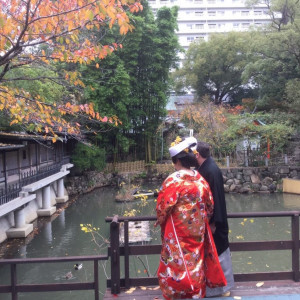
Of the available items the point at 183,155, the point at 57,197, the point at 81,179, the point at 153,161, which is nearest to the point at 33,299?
the point at 183,155

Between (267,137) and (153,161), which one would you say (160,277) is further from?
(153,161)

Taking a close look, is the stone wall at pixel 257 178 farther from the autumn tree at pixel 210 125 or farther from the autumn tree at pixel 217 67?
the autumn tree at pixel 217 67

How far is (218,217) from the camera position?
8.46 feet

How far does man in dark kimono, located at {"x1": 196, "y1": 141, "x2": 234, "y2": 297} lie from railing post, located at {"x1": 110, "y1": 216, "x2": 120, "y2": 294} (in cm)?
83

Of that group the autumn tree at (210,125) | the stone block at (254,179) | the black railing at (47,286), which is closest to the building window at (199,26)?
the autumn tree at (210,125)

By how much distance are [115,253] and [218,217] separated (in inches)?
39.3

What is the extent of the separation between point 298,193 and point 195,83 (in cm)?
1432

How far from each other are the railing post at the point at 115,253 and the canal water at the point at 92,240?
223 cm

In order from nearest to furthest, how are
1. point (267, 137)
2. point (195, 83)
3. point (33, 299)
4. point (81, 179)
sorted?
1. point (33, 299)
2. point (267, 137)
3. point (81, 179)
4. point (195, 83)

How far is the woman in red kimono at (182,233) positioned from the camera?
90.9 inches

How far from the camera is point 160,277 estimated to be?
240 centimetres

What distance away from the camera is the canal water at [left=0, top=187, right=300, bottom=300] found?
790cm

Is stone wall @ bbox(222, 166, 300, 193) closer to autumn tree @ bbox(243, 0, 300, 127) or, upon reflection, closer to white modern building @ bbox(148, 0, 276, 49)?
autumn tree @ bbox(243, 0, 300, 127)

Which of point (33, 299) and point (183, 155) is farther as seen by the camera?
point (33, 299)
